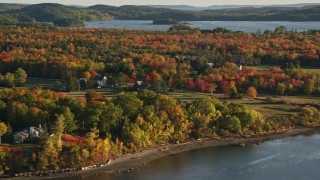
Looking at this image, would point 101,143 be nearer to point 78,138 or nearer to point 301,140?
point 78,138

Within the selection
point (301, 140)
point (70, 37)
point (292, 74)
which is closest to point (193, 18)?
point (70, 37)

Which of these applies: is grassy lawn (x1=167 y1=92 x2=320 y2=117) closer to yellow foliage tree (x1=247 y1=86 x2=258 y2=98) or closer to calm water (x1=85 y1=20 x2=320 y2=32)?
yellow foliage tree (x1=247 y1=86 x2=258 y2=98)

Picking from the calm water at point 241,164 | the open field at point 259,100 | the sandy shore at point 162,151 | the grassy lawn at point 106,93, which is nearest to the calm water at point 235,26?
the open field at point 259,100

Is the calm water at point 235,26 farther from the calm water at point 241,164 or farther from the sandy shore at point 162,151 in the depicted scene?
the calm water at point 241,164

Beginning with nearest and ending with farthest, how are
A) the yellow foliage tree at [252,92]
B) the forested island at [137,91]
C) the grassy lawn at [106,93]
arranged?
the forested island at [137,91], the grassy lawn at [106,93], the yellow foliage tree at [252,92]

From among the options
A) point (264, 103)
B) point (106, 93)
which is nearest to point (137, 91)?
point (106, 93)

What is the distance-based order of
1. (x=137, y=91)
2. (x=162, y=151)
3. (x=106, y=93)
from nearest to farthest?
1. (x=162, y=151)
2. (x=137, y=91)
3. (x=106, y=93)

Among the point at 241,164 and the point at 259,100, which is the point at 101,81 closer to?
the point at 259,100
